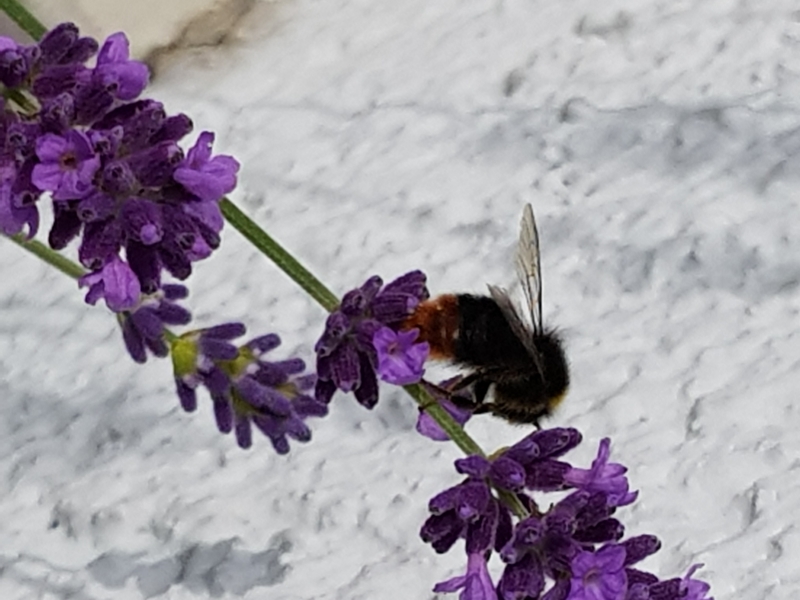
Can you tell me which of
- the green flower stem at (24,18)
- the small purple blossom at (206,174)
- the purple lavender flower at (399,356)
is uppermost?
the green flower stem at (24,18)

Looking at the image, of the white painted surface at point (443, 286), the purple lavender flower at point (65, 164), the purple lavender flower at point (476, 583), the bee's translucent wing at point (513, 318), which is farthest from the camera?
the white painted surface at point (443, 286)

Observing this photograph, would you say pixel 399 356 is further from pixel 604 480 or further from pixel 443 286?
pixel 443 286

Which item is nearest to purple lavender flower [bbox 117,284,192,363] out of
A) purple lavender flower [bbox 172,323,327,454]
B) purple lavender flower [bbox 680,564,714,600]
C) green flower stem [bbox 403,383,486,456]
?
purple lavender flower [bbox 172,323,327,454]

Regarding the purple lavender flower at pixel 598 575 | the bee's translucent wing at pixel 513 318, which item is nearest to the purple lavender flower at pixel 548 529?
the purple lavender flower at pixel 598 575

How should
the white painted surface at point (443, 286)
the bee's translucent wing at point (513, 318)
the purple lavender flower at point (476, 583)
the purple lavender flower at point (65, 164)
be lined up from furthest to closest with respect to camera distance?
the white painted surface at point (443, 286) → the bee's translucent wing at point (513, 318) → the purple lavender flower at point (476, 583) → the purple lavender flower at point (65, 164)

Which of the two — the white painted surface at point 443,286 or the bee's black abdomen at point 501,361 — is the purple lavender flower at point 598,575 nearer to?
the bee's black abdomen at point 501,361

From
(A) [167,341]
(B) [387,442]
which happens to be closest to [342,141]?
(B) [387,442]

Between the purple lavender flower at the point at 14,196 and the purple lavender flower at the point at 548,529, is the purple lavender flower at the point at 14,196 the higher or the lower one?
the higher one
